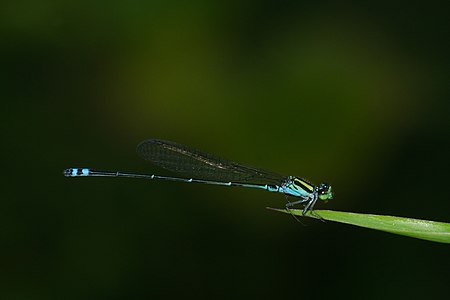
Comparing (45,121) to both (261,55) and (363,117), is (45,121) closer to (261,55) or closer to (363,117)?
(261,55)

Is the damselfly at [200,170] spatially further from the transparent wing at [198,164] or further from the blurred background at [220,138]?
the blurred background at [220,138]

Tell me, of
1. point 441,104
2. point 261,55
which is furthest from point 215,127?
point 441,104

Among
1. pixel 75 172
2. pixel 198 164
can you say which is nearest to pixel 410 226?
pixel 198 164

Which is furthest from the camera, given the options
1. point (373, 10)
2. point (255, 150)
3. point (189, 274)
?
point (373, 10)

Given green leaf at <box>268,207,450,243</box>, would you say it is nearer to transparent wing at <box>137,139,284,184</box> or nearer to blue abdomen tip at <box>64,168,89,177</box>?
transparent wing at <box>137,139,284,184</box>

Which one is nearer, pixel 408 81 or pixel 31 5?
pixel 31 5

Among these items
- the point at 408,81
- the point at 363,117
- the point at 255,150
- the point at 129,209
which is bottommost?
the point at 129,209

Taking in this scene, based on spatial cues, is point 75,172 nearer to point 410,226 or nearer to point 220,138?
point 220,138

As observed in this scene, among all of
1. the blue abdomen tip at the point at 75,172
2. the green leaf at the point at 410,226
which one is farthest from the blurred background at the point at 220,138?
the green leaf at the point at 410,226
